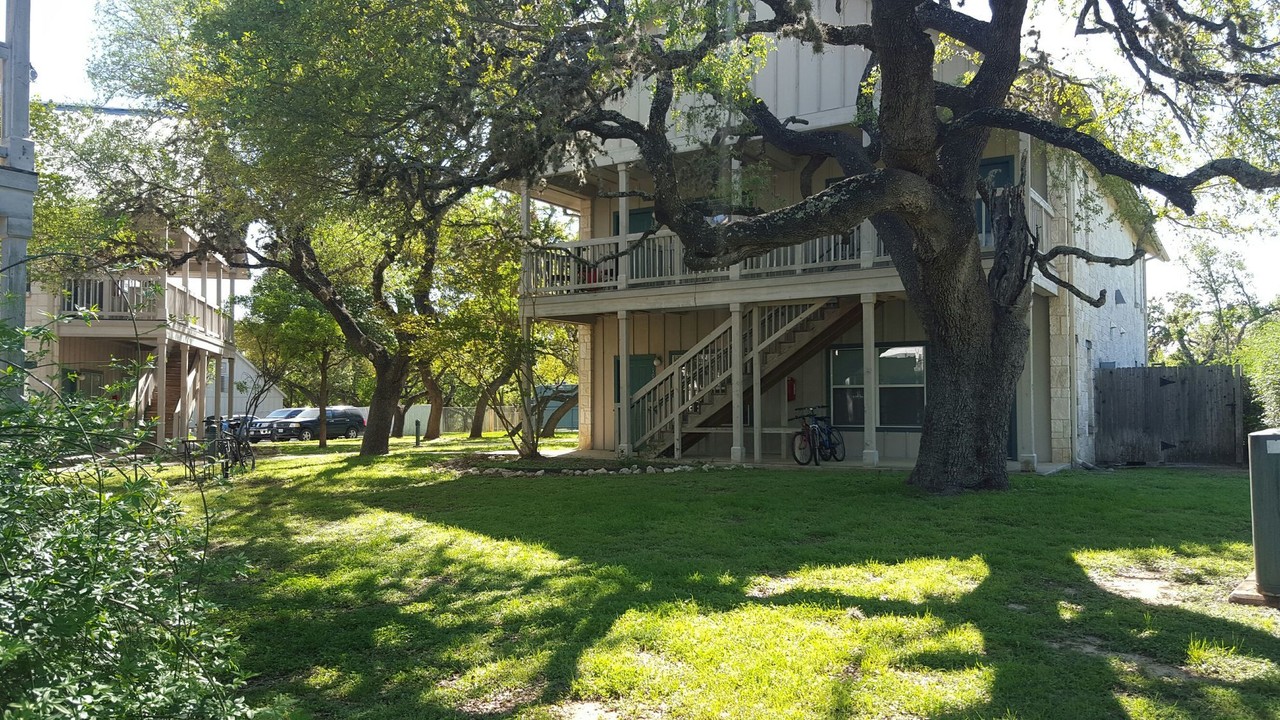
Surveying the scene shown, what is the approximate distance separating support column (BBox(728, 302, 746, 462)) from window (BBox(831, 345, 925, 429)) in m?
2.18

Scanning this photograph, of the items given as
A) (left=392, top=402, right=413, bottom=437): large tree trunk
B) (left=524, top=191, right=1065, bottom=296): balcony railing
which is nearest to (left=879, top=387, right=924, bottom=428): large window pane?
(left=524, top=191, right=1065, bottom=296): balcony railing

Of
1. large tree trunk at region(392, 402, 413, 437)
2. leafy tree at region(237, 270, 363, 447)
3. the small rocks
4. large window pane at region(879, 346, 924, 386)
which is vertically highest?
leafy tree at region(237, 270, 363, 447)

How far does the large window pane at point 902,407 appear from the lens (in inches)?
614

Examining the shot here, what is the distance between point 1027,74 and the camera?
13.4m

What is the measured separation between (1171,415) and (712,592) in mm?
14726

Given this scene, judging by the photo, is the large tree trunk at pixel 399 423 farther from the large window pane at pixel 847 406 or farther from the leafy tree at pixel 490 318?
the large window pane at pixel 847 406

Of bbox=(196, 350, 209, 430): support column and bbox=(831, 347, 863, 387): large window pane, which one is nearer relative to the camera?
bbox=(831, 347, 863, 387): large window pane

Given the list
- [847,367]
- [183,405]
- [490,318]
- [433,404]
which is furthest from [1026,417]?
[433,404]

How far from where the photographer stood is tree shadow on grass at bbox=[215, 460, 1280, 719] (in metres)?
4.38

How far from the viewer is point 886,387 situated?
626 inches

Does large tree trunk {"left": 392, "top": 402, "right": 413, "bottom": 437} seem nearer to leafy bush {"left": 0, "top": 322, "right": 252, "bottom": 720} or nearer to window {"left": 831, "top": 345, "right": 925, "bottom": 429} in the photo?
window {"left": 831, "top": 345, "right": 925, "bottom": 429}

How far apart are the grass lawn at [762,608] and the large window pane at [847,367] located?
18.0 feet

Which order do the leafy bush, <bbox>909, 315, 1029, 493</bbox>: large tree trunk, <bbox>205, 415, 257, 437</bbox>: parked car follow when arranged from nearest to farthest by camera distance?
the leafy bush → <bbox>909, 315, 1029, 493</bbox>: large tree trunk → <bbox>205, 415, 257, 437</bbox>: parked car

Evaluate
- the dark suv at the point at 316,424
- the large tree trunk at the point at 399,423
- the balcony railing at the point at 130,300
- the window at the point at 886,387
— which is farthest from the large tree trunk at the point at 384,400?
the large tree trunk at the point at 399,423
